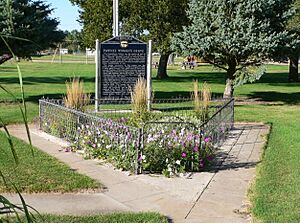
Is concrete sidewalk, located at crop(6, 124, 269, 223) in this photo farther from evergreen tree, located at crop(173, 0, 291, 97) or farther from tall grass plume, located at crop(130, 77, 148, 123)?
evergreen tree, located at crop(173, 0, 291, 97)

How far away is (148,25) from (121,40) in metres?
A: 15.5

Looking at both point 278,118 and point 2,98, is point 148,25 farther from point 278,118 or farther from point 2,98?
point 278,118

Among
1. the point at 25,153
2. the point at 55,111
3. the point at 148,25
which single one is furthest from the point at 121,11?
the point at 25,153

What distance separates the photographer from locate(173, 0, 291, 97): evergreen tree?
16422 millimetres

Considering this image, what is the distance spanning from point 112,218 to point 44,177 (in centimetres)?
198

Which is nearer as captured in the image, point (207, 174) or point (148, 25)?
point (207, 174)

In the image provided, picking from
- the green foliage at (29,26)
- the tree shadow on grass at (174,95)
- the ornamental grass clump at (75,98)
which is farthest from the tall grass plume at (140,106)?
the tree shadow on grass at (174,95)

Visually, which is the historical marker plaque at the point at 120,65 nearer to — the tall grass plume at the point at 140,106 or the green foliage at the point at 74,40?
the tall grass plume at the point at 140,106

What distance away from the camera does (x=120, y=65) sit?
1309cm

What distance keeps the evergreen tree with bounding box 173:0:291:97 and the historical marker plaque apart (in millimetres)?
4341

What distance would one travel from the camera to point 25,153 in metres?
8.12

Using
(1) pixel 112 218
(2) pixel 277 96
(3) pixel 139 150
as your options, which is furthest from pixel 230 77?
(1) pixel 112 218

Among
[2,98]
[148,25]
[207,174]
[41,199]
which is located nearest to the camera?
[41,199]

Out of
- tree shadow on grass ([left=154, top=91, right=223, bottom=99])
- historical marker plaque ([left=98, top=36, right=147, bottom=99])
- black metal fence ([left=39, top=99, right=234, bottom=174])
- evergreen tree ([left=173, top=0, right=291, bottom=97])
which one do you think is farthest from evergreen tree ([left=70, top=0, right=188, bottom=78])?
black metal fence ([left=39, top=99, right=234, bottom=174])
